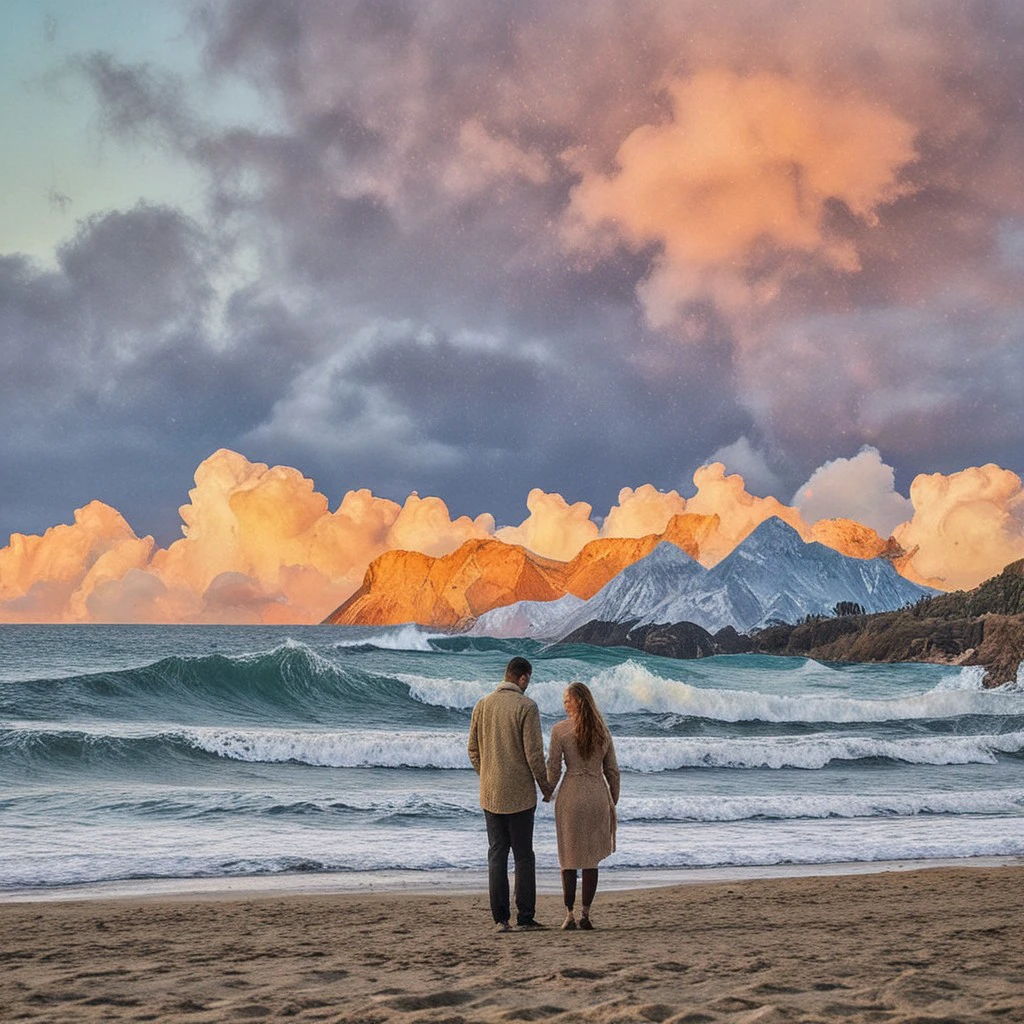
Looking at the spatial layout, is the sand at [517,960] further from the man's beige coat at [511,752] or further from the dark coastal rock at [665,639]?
the dark coastal rock at [665,639]

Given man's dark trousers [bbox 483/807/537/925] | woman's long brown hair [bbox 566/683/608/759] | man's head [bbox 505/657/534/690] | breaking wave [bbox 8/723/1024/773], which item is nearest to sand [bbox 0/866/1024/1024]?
man's dark trousers [bbox 483/807/537/925]

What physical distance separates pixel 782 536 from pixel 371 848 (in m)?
75.2

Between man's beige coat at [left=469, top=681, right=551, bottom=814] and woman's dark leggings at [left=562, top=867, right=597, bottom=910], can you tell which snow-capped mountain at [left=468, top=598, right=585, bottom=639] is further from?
man's beige coat at [left=469, top=681, right=551, bottom=814]

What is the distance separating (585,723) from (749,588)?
2834 inches

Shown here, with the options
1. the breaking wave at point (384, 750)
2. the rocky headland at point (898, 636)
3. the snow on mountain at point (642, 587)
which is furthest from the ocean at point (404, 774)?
the snow on mountain at point (642, 587)

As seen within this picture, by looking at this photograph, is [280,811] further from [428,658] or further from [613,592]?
[613,592]

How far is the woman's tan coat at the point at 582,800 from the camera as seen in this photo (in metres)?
6.16

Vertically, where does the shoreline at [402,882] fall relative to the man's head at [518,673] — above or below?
below

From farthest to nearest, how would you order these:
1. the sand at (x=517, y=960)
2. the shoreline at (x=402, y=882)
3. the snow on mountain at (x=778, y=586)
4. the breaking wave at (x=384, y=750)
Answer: the snow on mountain at (x=778, y=586) → the breaking wave at (x=384, y=750) → the shoreline at (x=402, y=882) → the sand at (x=517, y=960)

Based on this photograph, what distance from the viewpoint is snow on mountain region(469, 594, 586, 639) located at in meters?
87.4

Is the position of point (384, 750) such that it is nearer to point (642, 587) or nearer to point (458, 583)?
point (642, 587)

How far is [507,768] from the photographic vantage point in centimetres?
616

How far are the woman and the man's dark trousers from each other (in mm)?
216

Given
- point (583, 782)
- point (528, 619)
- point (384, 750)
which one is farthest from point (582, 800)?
point (528, 619)
